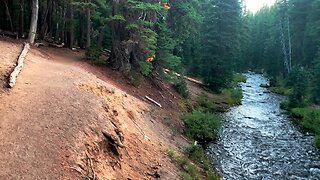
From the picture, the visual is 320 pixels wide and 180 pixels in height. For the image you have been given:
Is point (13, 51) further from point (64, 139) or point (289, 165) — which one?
point (289, 165)

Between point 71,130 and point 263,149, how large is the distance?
37.8 feet

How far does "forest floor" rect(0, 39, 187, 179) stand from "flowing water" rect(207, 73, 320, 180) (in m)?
2.41

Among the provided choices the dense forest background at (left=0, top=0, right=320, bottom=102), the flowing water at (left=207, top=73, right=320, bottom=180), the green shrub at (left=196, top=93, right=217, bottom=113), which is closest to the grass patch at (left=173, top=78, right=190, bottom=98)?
the dense forest background at (left=0, top=0, right=320, bottom=102)

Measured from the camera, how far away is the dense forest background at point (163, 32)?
19422 millimetres

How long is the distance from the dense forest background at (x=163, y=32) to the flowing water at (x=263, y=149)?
5396 millimetres

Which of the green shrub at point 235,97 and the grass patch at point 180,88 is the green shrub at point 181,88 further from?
the green shrub at point 235,97

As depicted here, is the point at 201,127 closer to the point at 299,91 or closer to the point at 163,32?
the point at 163,32

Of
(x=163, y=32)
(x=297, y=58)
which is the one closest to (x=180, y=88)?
(x=163, y=32)

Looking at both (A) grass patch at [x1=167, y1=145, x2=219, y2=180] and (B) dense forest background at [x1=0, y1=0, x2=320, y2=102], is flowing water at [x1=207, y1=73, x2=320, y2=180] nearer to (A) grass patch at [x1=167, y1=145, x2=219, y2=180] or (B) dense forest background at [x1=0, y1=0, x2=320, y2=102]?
(A) grass patch at [x1=167, y1=145, x2=219, y2=180]

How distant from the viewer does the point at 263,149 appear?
57.5ft

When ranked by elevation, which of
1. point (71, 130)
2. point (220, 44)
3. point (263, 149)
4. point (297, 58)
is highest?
point (220, 44)

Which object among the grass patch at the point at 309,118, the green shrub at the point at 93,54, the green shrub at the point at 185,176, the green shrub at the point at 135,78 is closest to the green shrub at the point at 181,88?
the green shrub at the point at 135,78

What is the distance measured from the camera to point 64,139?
28.1 ft

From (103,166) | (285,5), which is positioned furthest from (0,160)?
(285,5)
